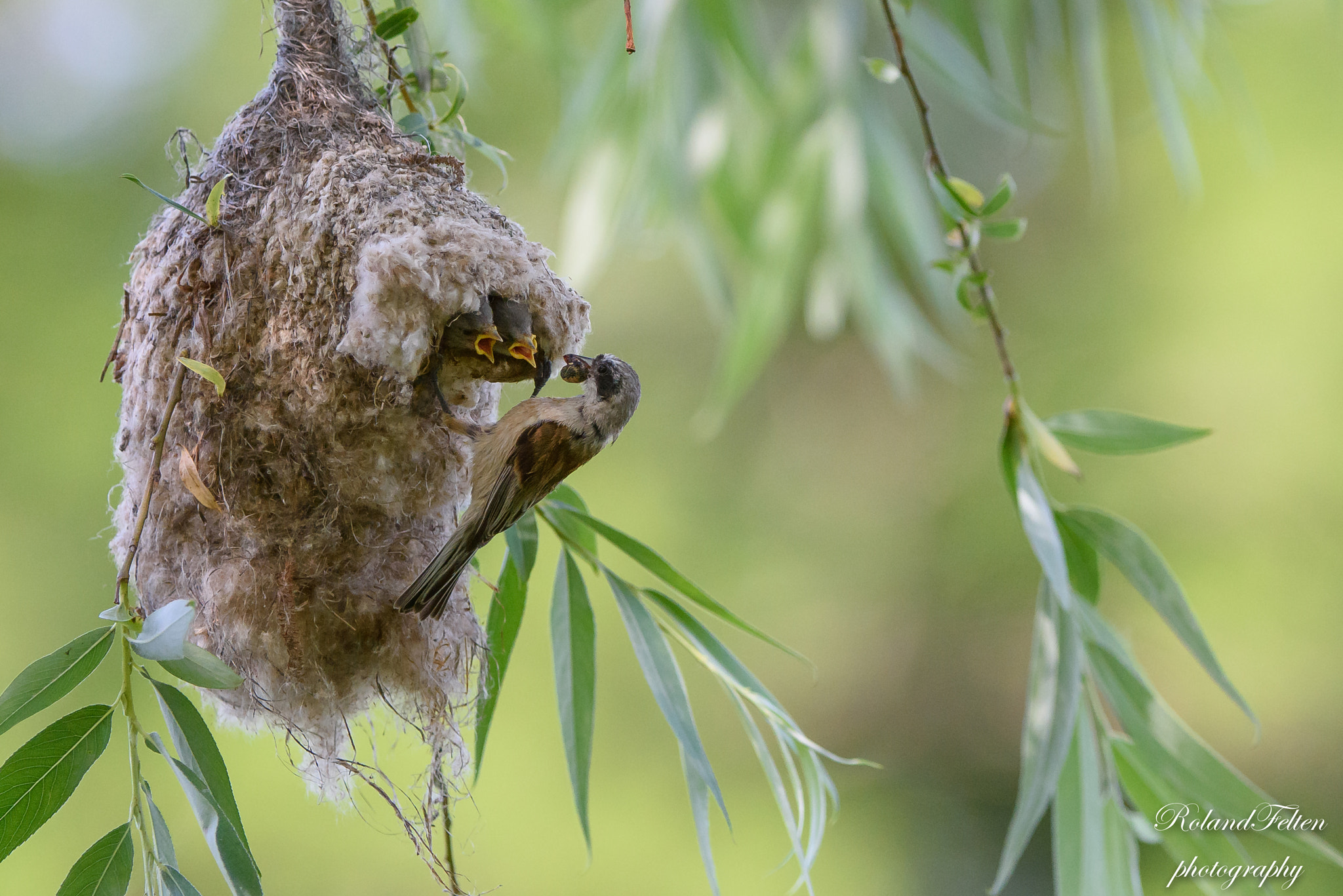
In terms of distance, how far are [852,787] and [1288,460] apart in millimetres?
2480

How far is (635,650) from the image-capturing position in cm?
124

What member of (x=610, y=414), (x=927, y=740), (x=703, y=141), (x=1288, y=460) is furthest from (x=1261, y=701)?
(x=610, y=414)

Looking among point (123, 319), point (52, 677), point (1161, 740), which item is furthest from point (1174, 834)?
point (123, 319)

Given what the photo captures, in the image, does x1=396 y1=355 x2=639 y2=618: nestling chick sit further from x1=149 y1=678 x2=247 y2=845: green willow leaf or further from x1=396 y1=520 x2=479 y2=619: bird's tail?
x1=149 y1=678 x2=247 y2=845: green willow leaf

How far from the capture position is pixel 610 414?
1012mm

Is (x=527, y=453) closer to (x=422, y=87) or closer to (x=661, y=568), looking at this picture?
(x=661, y=568)

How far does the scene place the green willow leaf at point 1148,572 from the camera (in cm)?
132

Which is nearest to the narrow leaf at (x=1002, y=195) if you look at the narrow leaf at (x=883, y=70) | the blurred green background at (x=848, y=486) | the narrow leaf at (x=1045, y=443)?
the narrow leaf at (x=883, y=70)

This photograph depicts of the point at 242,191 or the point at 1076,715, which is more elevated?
the point at 242,191

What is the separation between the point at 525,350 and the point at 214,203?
349mm

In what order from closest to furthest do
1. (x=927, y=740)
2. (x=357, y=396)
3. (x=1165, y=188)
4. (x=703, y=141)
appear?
(x=357, y=396), (x=703, y=141), (x=1165, y=188), (x=927, y=740)

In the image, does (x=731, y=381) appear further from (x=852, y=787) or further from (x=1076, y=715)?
(x=852, y=787)

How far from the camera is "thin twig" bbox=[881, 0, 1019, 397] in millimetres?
1084

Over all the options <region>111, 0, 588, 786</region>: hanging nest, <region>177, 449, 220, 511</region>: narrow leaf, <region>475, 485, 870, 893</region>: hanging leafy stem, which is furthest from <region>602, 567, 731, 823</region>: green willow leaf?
<region>177, 449, 220, 511</region>: narrow leaf
